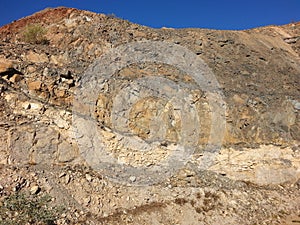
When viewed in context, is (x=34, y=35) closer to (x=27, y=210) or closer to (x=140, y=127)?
(x=140, y=127)

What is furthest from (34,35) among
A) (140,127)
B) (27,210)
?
(27,210)

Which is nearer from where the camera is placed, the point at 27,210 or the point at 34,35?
the point at 27,210

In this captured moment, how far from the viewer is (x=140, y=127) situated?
12.9 m

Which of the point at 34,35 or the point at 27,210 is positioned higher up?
the point at 34,35

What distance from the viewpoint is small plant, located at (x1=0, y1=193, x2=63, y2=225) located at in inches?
355

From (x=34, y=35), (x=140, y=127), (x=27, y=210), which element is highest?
(x=34, y=35)

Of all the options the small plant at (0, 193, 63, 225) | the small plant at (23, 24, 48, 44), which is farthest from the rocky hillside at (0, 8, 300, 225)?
the small plant at (0, 193, 63, 225)

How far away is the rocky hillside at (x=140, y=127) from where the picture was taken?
10.8m

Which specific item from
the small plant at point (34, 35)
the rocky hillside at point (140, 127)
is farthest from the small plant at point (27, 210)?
the small plant at point (34, 35)

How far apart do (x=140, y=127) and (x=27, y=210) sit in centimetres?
527

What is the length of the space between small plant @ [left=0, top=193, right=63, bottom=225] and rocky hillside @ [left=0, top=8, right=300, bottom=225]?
221 millimetres

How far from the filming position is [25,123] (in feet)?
36.3

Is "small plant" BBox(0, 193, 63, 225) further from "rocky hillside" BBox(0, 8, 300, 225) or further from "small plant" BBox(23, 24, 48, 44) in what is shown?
"small plant" BBox(23, 24, 48, 44)

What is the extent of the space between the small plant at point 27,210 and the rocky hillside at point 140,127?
0.73ft
